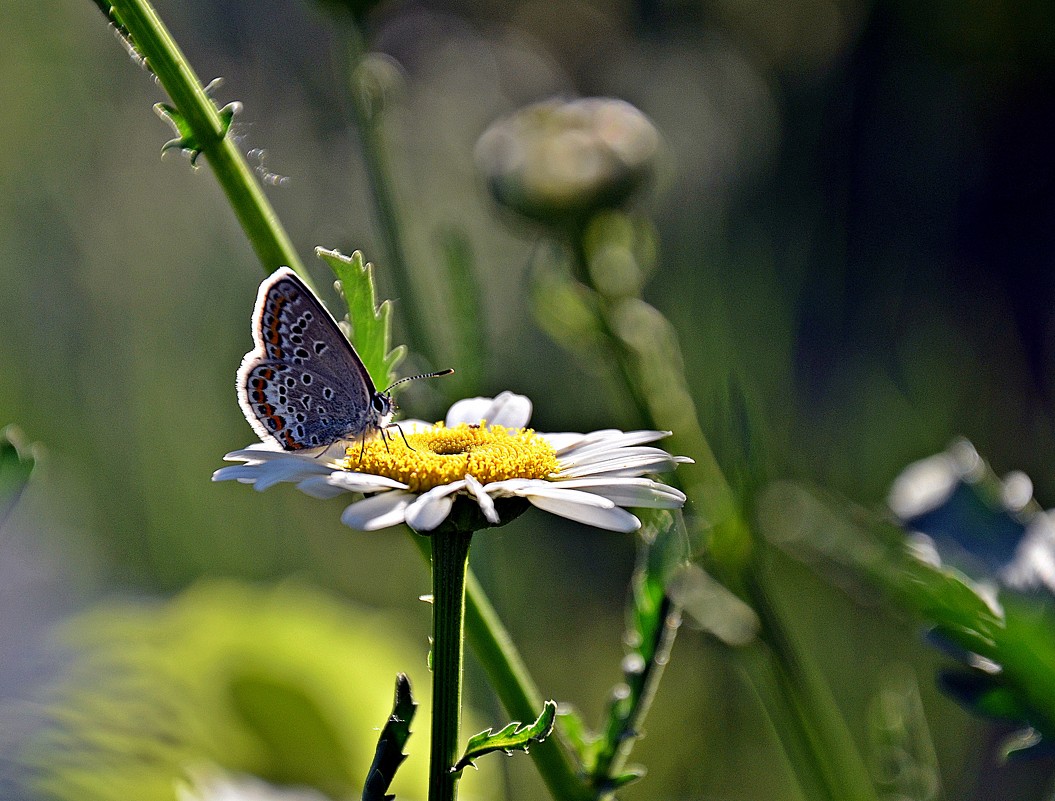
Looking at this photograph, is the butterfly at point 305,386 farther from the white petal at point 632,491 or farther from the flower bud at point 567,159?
the flower bud at point 567,159

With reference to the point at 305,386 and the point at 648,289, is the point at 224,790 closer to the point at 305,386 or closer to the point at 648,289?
the point at 305,386

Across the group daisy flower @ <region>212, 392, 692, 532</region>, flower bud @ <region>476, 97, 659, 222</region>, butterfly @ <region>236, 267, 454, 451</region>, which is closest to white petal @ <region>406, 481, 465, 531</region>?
daisy flower @ <region>212, 392, 692, 532</region>

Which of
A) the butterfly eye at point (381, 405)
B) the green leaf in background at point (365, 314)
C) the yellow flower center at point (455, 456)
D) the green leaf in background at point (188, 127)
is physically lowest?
the yellow flower center at point (455, 456)

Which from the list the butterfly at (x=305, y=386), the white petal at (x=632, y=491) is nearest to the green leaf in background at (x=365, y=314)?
the butterfly at (x=305, y=386)

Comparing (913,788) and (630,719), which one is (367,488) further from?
(913,788)

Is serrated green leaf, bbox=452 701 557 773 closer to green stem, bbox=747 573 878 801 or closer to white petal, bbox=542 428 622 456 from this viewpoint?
white petal, bbox=542 428 622 456

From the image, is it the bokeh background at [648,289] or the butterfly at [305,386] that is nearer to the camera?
the butterfly at [305,386]

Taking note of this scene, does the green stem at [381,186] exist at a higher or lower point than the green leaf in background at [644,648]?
higher
